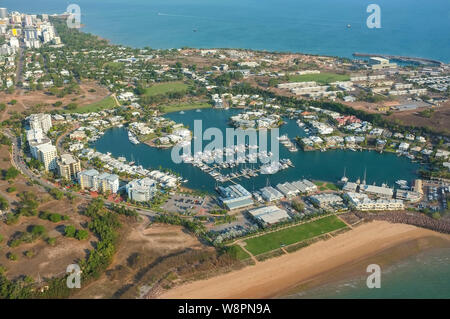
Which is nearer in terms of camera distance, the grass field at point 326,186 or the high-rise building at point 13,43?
the grass field at point 326,186

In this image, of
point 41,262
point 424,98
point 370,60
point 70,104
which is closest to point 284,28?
point 370,60

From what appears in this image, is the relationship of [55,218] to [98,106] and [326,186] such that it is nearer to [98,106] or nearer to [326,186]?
[326,186]

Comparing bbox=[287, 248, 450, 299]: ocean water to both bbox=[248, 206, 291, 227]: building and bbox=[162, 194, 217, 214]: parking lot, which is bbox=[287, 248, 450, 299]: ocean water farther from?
bbox=[162, 194, 217, 214]: parking lot

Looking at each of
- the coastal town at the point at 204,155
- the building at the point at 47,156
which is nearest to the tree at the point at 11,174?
the coastal town at the point at 204,155

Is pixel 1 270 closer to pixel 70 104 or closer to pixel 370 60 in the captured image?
pixel 70 104

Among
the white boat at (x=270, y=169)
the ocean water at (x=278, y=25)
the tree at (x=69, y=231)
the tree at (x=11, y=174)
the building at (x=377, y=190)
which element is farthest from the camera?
the ocean water at (x=278, y=25)

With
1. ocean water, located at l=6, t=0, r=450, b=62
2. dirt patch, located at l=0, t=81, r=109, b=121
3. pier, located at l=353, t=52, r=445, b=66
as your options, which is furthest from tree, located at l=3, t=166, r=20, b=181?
pier, located at l=353, t=52, r=445, b=66

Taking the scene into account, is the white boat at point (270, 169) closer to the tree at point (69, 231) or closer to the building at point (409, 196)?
the building at point (409, 196)
